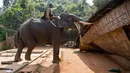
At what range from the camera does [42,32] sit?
7766mm

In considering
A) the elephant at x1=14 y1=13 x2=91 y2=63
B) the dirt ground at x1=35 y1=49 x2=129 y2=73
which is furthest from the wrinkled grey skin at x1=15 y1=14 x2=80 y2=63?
the dirt ground at x1=35 y1=49 x2=129 y2=73

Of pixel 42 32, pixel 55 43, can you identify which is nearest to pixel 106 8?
pixel 55 43

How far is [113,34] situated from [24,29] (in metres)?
3.48

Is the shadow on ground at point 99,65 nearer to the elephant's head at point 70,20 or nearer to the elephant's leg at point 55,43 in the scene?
the elephant's leg at point 55,43

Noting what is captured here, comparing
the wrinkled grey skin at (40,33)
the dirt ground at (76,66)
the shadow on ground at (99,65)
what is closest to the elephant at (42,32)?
the wrinkled grey skin at (40,33)

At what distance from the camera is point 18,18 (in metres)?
23.8

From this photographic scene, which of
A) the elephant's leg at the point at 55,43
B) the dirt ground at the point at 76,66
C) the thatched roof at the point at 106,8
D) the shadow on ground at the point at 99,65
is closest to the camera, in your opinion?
the thatched roof at the point at 106,8

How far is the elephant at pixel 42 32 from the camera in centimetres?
765

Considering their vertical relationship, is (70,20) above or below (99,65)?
above

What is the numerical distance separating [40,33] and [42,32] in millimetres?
90

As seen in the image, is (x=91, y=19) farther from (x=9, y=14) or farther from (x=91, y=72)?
(x=9, y=14)

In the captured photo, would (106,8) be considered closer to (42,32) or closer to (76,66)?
(42,32)

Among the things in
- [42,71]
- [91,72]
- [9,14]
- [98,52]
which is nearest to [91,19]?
[91,72]

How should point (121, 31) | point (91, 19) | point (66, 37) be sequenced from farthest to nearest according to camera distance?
1. point (66, 37)
2. point (91, 19)
3. point (121, 31)
